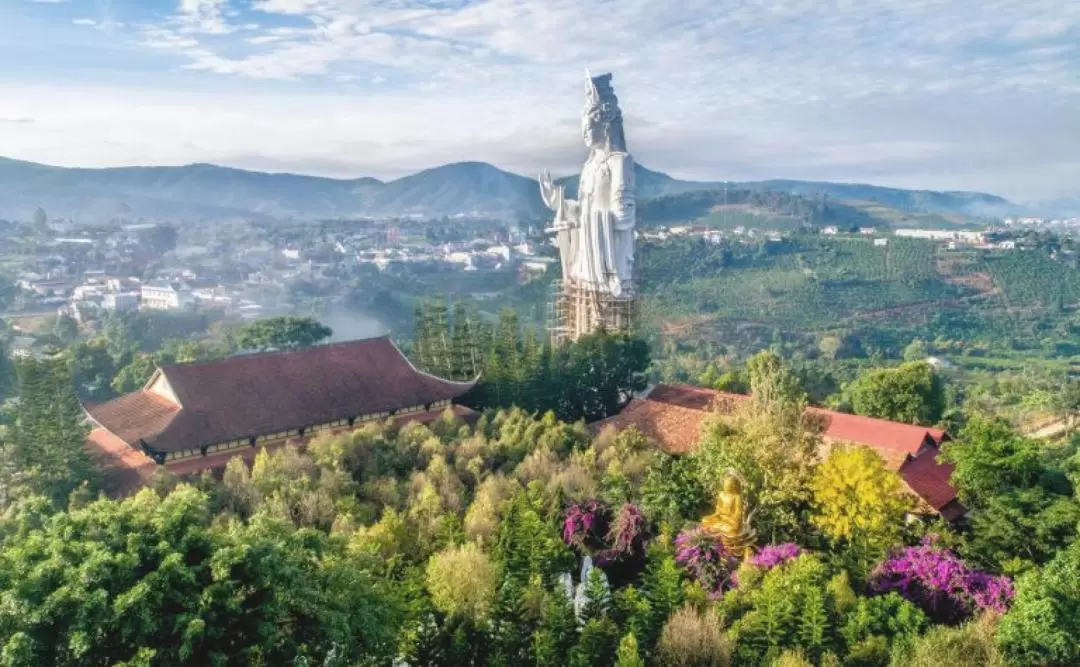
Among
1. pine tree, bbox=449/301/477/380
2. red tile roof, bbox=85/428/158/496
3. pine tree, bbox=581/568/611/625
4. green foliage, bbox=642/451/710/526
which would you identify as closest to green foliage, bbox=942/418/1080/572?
green foliage, bbox=642/451/710/526

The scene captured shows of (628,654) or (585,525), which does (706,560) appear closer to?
(585,525)

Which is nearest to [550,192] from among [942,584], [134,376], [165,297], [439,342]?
[439,342]

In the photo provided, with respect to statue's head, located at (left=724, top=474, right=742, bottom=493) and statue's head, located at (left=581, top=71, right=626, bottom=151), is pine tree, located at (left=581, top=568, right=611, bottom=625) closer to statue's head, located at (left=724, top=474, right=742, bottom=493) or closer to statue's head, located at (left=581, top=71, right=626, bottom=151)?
statue's head, located at (left=724, top=474, right=742, bottom=493)

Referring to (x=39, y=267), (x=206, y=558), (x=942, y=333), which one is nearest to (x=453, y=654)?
(x=206, y=558)

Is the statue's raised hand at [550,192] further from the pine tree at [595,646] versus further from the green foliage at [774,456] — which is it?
the pine tree at [595,646]

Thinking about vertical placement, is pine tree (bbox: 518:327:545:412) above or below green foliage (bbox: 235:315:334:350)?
above

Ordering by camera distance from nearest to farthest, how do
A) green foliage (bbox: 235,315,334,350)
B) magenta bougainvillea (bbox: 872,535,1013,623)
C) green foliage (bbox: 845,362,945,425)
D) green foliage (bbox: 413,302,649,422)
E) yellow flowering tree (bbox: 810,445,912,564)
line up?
1. magenta bougainvillea (bbox: 872,535,1013,623)
2. yellow flowering tree (bbox: 810,445,912,564)
3. green foliage (bbox: 845,362,945,425)
4. green foliage (bbox: 413,302,649,422)
5. green foliage (bbox: 235,315,334,350)

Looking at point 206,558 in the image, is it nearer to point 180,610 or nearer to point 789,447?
point 180,610
